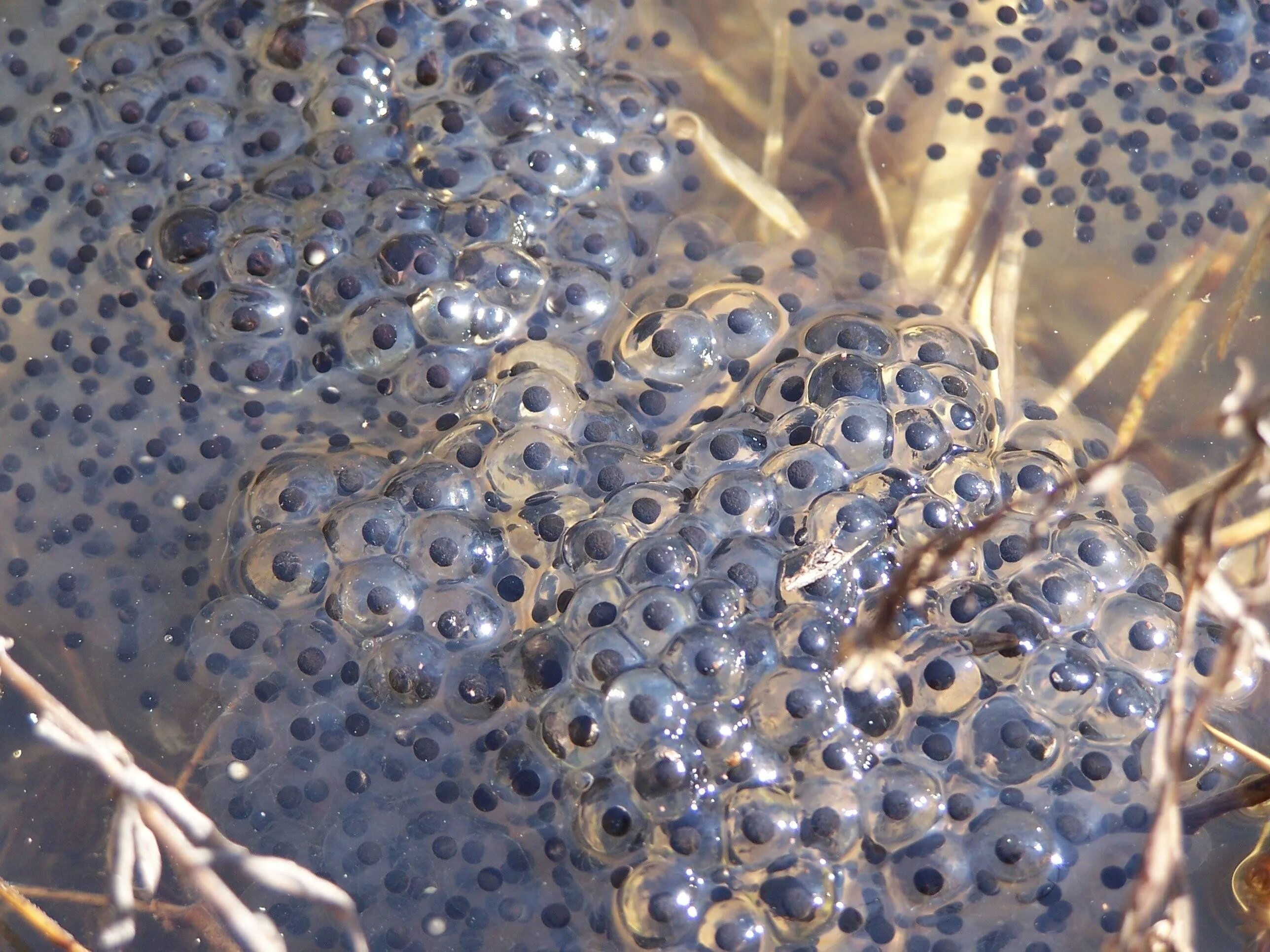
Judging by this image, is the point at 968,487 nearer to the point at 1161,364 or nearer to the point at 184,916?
the point at 1161,364

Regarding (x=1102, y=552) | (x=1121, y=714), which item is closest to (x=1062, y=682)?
(x=1121, y=714)

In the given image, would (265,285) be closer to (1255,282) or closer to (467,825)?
(467,825)

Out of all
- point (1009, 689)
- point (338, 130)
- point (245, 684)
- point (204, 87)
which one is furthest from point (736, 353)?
point (204, 87)

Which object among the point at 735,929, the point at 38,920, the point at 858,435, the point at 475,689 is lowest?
the point at 38,920

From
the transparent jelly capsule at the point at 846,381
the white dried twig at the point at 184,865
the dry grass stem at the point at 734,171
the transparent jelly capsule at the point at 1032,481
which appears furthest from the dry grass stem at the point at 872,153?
the white dried twig at the point at 184,865

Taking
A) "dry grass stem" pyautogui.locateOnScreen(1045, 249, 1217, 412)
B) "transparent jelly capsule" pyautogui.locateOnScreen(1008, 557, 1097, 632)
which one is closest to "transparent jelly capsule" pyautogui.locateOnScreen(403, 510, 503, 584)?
"transparent jelly capsule" pyautogui.locateOnScreen(1008, 557, 1097, 632)

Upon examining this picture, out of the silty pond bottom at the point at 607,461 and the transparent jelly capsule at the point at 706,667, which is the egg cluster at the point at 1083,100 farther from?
the transparent jelly capsule at the point at 706,667

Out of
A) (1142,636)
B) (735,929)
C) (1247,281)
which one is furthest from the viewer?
(1247,281)
